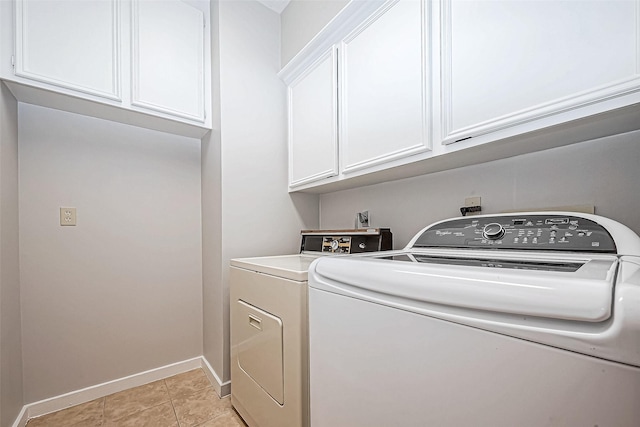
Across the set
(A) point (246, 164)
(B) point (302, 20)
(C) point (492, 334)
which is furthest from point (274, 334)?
(B) point (302, 20)

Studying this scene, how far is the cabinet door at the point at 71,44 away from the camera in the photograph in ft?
4.59

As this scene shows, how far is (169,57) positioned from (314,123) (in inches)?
42.3

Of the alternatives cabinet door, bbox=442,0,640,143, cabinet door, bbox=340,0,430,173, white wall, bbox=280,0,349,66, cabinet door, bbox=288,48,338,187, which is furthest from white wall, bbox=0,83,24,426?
cabinet door, bbox=442,0,640,143

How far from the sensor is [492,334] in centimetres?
50

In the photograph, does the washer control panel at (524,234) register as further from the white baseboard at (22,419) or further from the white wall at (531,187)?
the white baseboard at (22,419)

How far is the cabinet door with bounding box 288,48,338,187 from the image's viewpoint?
5.50ft

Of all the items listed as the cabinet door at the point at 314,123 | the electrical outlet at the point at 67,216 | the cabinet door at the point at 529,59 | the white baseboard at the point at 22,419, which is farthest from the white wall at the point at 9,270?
the cabinet door at the point at 529,59

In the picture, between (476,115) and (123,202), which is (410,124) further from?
(123,202)

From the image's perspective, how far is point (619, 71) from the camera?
73 cm

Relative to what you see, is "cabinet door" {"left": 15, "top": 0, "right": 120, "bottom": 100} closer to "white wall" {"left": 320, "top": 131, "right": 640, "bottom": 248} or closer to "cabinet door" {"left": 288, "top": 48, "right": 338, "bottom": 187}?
"cabinet door" {"left": 288, "top": 48, "right": 338, "bottom": 187}

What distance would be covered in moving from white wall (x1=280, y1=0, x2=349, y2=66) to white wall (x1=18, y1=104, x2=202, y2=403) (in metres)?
1.08

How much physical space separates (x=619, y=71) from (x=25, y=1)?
2499 millimetres

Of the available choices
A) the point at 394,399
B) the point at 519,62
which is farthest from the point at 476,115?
the point at 394,399

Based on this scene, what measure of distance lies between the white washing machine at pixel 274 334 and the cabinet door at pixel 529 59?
775 millimetres
